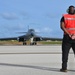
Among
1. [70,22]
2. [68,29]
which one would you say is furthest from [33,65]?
[70,22]

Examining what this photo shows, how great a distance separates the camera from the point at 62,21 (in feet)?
33.8

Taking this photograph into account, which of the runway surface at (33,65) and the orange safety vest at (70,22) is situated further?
the orange safety vest at (70,22)

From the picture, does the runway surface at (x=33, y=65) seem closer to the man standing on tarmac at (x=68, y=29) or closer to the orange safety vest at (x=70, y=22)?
the man standing on tarmac at (x=68, y=29)

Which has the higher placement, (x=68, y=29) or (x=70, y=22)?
(x=70, y=22)

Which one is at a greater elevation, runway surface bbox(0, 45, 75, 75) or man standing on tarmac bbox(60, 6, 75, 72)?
man standing on tarmac bbox(60, 6, 75, 72)

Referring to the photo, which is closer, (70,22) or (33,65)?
(70,22)

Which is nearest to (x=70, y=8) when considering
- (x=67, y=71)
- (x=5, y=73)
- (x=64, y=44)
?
(x=64, y=44)

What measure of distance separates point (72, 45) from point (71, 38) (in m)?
0.35

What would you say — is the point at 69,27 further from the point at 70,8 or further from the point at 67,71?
the point at 67,71

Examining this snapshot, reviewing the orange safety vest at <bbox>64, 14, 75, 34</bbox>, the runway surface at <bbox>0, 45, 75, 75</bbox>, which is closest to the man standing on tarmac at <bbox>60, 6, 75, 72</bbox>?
the orange safety vest at <bbox>64, 14, 75, 34</bbox>

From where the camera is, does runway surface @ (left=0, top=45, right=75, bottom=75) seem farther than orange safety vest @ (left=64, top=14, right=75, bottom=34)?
No

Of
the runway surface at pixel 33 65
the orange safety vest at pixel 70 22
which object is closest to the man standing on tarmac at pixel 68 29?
the orange safety vest at pixel 70 22

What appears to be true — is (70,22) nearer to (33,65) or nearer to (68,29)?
(68,29)

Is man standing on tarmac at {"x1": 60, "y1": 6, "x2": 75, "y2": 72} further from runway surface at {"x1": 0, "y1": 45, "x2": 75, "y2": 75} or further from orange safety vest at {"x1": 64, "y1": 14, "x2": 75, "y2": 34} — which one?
runway surface at {"x1": 0, "y1": 45, "x2": 75, "y2": 75}
